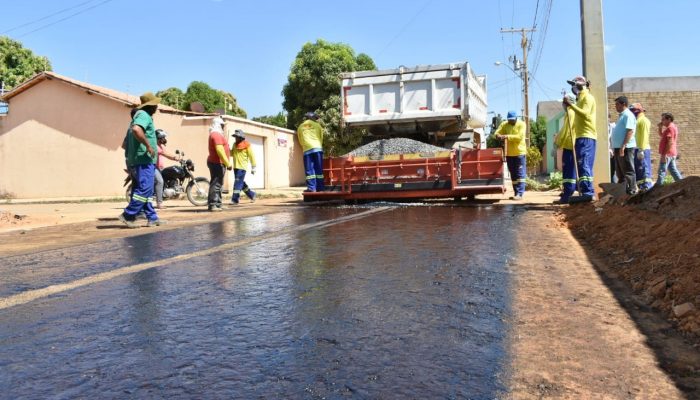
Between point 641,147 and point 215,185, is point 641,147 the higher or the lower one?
the higher one

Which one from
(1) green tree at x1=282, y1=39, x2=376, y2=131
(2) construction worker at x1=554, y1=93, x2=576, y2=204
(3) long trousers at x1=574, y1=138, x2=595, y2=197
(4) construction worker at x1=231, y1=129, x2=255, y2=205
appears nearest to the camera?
(3) long trousers at x1=574, y1=138, x2=595, y2=197

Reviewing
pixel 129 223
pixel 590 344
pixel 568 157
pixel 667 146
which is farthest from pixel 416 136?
pixel 590 344

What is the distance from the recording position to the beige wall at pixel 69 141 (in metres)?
19.6

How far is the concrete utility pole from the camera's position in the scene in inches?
356

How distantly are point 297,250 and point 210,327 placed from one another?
2343 millimetres

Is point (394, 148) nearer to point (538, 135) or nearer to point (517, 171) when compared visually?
point (517, 171)

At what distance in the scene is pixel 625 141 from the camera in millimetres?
9078

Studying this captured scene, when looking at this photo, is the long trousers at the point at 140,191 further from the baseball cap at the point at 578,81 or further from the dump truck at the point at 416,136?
the baseball cap at the point at 578,81

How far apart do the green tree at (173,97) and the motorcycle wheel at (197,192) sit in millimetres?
26502

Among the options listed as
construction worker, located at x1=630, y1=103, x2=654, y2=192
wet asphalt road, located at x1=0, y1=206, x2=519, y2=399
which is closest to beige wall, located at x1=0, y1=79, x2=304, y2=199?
construction worker, located at x1=630, y1=103, x2=654, y2=192

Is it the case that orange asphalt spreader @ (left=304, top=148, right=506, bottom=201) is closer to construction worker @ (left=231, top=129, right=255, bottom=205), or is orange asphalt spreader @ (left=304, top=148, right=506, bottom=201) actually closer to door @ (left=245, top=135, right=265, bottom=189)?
construction worker @ (left=231, top=129, right=255, bottom=205)

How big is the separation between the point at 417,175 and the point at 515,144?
2.66 metres

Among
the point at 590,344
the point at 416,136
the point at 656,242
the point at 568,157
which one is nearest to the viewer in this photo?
the point at 590,344

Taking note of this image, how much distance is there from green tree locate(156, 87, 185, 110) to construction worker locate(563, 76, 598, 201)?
32552 mm
